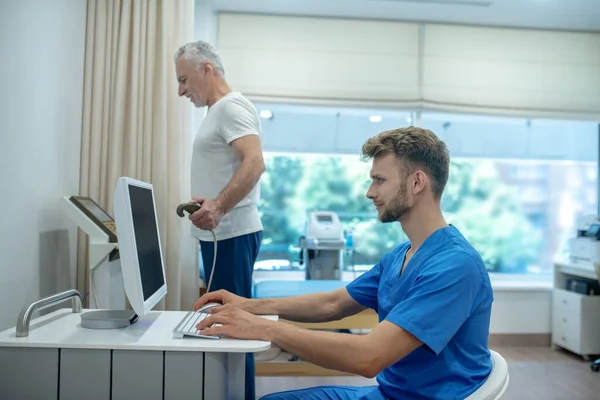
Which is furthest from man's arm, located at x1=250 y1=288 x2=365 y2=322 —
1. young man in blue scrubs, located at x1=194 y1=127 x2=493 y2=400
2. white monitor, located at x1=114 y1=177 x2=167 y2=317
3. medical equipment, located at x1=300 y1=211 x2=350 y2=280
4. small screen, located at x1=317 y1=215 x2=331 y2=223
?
small screen, located at x1=317 y1=215 x2=331 y2=223

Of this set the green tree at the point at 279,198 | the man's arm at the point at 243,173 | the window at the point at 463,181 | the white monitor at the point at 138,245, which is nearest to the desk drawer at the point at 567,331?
the window at the point at 463,181

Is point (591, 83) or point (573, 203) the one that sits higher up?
point (591, 83)

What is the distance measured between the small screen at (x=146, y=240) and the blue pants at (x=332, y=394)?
0.44 metres

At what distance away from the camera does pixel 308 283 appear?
3.36 m

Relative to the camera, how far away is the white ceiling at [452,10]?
3.68 m

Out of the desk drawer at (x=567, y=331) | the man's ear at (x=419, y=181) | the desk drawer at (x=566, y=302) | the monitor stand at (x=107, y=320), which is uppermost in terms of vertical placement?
the man's ear at (x=419, y=181)

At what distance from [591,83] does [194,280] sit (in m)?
3.51

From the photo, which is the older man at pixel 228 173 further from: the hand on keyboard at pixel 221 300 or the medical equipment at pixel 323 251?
the medical equipment at pixel 323 251

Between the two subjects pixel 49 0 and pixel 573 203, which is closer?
pixel 49 0

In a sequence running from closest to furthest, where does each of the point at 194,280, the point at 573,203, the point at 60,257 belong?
the point at 60,257
the point at 194,280
the point at 573,203

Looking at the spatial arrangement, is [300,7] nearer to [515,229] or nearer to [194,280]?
[194,280]

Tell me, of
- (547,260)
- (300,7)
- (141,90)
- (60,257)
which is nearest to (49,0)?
(141,90)

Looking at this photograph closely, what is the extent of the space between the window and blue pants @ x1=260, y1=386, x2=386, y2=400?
2.94 meters

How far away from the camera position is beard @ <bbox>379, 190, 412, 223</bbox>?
129cm
